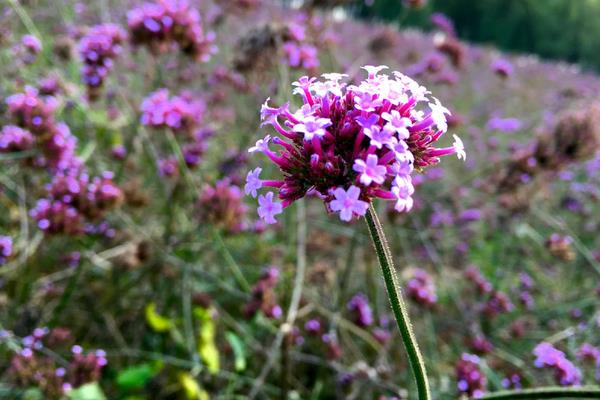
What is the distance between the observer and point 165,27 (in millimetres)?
3482

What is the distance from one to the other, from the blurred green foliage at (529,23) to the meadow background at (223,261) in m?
36.2

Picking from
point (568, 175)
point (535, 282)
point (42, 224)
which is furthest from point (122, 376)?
point (568, 175)

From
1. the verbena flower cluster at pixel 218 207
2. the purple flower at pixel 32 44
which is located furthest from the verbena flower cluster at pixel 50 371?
the purple flower at pixel 32 44

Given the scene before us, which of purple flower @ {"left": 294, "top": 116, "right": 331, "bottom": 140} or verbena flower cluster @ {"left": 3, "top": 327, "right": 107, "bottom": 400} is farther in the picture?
verbena flower cluster @ {"left": 3, "top": 327, "right": 107, "bottom": 400}

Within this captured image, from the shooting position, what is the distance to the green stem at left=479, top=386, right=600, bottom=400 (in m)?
1.17

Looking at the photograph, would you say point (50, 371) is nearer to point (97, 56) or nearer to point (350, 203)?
point (350, 203)

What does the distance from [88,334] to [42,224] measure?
1225 mm

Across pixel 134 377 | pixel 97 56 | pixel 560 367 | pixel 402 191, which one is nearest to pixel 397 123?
pixel 402 191

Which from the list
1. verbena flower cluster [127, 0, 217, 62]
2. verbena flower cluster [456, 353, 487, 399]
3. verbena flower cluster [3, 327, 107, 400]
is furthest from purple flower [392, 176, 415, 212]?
verbena flower cluster [127, 0, 217, 62]

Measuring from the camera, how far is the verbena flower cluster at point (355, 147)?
1.14 metres

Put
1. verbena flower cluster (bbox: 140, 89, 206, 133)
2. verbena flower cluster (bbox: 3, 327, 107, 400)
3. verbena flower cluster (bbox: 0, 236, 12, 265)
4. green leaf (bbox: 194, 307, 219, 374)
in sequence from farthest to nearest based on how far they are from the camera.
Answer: verbena flower cluster (bbox: 140, 89, 206, 133) → green leaf (bbox: 194, 307, 219, 374) → verbena flower cluster (bbox: 0, 236, 12, 265) → verbena flower cluster (bbox: 3, 327, 107, 400)

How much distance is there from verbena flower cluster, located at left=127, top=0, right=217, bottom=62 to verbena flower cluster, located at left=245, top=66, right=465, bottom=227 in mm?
2458

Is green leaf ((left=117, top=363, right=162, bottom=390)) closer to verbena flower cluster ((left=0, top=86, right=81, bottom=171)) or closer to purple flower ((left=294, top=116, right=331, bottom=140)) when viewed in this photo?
verbena flower cluster ((left=0, top=86, right=81, bottom=171))

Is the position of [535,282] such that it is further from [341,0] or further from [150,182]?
[150,182]
